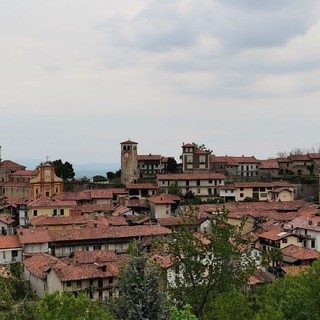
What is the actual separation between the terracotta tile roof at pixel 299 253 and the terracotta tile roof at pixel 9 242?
2326 cm

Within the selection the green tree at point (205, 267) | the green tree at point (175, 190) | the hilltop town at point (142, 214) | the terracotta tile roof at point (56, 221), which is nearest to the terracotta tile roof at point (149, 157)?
the hilltop town at point (142, 214)

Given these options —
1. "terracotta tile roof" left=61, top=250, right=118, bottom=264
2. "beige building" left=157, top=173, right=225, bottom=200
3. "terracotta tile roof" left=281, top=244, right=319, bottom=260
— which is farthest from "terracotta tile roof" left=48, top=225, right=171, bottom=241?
"beige building" left=157, top=173, right=225, bottom=200

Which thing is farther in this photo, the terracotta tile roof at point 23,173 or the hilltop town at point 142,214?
the terracotta tile roof at point 23,173

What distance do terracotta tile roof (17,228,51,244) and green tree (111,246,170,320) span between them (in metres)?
28.7

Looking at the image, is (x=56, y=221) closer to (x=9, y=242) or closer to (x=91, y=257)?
(x=9, y=242)

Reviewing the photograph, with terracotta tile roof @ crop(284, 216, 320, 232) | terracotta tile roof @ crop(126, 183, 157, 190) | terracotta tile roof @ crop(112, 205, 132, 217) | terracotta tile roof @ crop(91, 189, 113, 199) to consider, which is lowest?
terracotta tile roof @ crop(284, 216, 320, 232)

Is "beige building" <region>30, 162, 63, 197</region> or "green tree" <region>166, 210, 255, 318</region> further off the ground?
"beige building" <region>30, 162, 63, 197</region>

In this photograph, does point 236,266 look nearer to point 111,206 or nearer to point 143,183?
point 111,206

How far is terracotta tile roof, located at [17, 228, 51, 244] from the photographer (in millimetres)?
43094

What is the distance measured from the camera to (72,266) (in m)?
35.8

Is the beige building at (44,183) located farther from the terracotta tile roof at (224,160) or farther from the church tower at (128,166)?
the terracotta tile roof at (224,160)

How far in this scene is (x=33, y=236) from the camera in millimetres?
44156

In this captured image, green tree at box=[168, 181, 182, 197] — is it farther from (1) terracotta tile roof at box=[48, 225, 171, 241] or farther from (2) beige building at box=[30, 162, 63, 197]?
(1) terracotta tile roof at box=[48, 225, 171, 241]

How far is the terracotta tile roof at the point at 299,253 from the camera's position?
3924 centimetres
